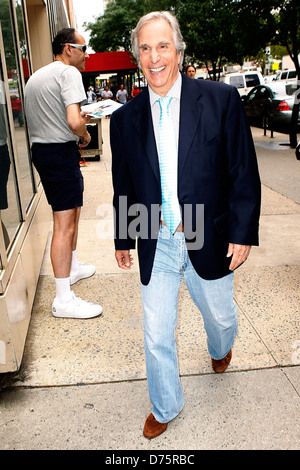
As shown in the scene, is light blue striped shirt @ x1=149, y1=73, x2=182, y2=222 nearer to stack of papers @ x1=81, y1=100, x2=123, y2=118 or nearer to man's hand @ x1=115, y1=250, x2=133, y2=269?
man's hand @ x1=115, y1=250, x2=133, y2=269

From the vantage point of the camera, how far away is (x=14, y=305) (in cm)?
296

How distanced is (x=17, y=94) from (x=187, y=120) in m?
2.75

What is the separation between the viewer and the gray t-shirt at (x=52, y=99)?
3.37 m

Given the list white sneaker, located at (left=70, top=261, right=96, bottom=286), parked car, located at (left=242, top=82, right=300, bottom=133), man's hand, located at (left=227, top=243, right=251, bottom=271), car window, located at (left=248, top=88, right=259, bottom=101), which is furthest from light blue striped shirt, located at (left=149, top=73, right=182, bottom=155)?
car window, located at (left=248, top=88, right=259, bottom=101)

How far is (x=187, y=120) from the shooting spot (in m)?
2.16

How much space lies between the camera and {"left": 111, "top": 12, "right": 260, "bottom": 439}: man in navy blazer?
2.17m

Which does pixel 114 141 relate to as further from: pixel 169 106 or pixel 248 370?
pixel 248 370

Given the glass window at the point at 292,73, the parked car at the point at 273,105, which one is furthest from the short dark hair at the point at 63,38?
the glass window at the point at 292,73

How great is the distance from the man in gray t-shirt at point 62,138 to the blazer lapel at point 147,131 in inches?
46.1

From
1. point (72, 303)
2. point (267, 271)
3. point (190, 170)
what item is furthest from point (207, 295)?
point (267, 271)

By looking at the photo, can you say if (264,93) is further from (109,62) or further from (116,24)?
(116,24)

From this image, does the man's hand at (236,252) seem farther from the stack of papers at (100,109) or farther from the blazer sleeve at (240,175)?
the stack of papers at (100,109)

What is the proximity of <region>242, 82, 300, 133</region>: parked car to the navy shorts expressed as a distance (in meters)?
11.4

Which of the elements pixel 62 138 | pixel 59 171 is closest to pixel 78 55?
pixel 62 138
